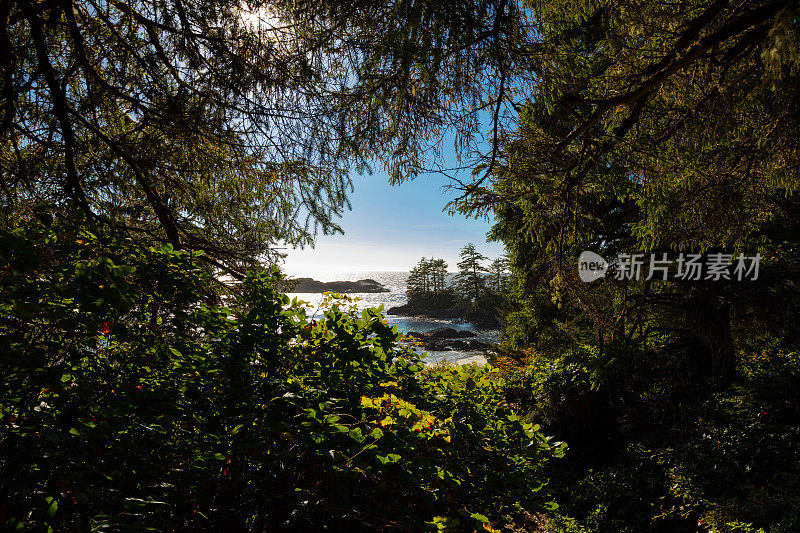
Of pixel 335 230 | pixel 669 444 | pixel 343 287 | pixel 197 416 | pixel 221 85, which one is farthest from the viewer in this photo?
pixel 343 287

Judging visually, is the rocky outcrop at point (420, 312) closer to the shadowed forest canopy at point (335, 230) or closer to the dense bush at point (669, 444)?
the dense bush at point (669, 444)

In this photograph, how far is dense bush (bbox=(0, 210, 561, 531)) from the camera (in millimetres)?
1354

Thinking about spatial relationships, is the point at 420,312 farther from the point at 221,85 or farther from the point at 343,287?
the point at 221,85

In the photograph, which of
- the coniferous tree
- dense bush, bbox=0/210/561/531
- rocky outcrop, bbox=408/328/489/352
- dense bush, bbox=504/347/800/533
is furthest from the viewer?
the coniferous tree

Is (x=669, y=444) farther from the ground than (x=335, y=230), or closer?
closer

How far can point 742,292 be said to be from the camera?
16.4 ft

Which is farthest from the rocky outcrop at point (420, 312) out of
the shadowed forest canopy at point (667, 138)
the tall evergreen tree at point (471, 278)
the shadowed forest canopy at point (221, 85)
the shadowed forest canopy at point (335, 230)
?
the shadowed forest canopy at point (221, 85)

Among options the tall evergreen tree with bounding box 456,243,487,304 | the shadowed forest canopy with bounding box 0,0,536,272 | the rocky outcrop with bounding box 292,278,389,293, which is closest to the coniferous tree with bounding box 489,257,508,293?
the tall evergreen tree with bounding box 456,243,487,304

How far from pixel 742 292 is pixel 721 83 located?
124 inches

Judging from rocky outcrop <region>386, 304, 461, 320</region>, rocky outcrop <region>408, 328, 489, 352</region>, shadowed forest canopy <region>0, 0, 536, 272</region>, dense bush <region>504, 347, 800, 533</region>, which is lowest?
rocky outcrop <region>408, 328, 489, 352</region>

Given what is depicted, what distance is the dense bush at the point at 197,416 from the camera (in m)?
1.35

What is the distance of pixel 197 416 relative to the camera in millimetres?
1752

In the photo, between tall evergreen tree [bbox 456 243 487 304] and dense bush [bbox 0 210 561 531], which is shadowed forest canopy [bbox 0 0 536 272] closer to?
dense bush [bbox 0 210 561 531]

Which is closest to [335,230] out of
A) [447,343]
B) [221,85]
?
[221,85]
